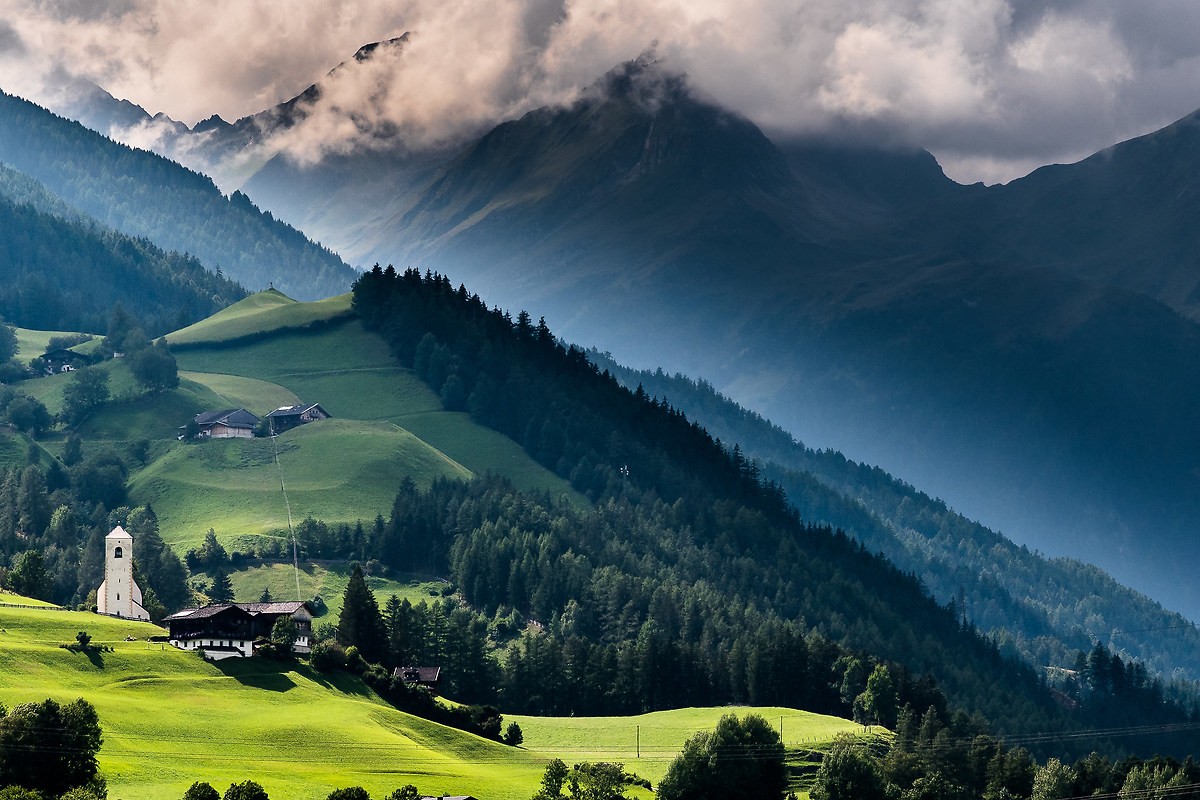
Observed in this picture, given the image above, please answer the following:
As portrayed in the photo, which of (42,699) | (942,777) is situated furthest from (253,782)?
(942,777)

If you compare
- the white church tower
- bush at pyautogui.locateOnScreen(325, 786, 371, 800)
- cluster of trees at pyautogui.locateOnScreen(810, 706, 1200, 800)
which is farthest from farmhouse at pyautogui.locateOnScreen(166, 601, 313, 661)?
cluster of trees at pyautogui.locateOnScreen(810, 706, 1200, 800)

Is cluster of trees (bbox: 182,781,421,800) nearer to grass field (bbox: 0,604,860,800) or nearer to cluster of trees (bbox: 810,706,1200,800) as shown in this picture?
grass field (bbox: 0,604,860,800)

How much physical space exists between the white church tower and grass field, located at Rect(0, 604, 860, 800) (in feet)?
23.3

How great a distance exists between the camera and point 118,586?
155125 millimetres

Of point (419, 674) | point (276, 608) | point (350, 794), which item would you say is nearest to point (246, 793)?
point (350, 794)

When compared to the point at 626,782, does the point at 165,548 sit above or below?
above

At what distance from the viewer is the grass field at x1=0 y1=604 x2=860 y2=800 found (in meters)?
111

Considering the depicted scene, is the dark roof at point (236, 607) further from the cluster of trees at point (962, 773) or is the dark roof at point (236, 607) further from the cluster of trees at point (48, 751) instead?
the cluster of trees at point (962, 773)

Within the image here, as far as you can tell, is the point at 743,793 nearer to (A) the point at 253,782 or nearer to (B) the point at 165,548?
(A) the point at 253,782

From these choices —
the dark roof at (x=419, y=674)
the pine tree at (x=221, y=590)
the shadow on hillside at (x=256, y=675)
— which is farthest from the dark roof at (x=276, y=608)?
the pine tree at (x=221, y=590)

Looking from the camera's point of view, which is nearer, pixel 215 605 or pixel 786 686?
pixel 215 605

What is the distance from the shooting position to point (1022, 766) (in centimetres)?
14250

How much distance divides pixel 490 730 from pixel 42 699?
134ft

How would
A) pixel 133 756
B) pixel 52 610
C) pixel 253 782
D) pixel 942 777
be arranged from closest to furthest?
pixel 253 782, pixel 133 756, pixel 942 777, pixel 52 610
